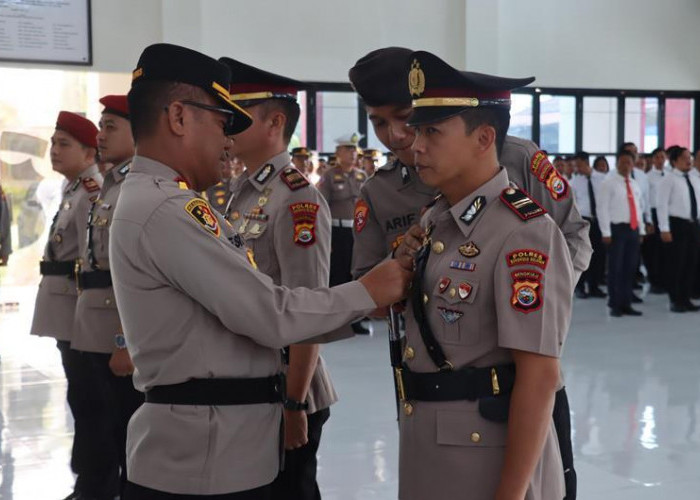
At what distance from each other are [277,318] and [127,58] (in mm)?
9052

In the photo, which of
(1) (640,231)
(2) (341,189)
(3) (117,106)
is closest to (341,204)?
(2) (341,189)

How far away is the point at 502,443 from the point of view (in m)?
1.64

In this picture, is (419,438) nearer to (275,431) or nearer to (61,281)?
(275,431)

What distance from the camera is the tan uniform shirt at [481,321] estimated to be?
156 centimetres

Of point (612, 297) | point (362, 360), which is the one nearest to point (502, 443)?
point (362, 360)

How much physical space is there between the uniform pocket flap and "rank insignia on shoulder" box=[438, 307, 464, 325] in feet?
0.56

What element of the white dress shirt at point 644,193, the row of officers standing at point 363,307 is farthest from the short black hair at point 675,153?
the row of officers standing at point 363,307

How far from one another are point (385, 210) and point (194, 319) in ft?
2.85

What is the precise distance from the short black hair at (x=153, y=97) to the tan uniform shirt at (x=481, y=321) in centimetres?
57

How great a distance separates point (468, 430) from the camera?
5.42 feet

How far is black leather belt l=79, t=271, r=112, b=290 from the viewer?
3.20m

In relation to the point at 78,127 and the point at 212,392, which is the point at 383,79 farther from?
the point at 78,127

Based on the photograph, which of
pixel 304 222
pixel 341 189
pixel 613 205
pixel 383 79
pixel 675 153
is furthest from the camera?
pixel 675 153

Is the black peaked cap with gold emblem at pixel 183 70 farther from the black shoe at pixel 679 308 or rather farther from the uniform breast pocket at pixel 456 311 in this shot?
the black shoe at pixel 679 308
